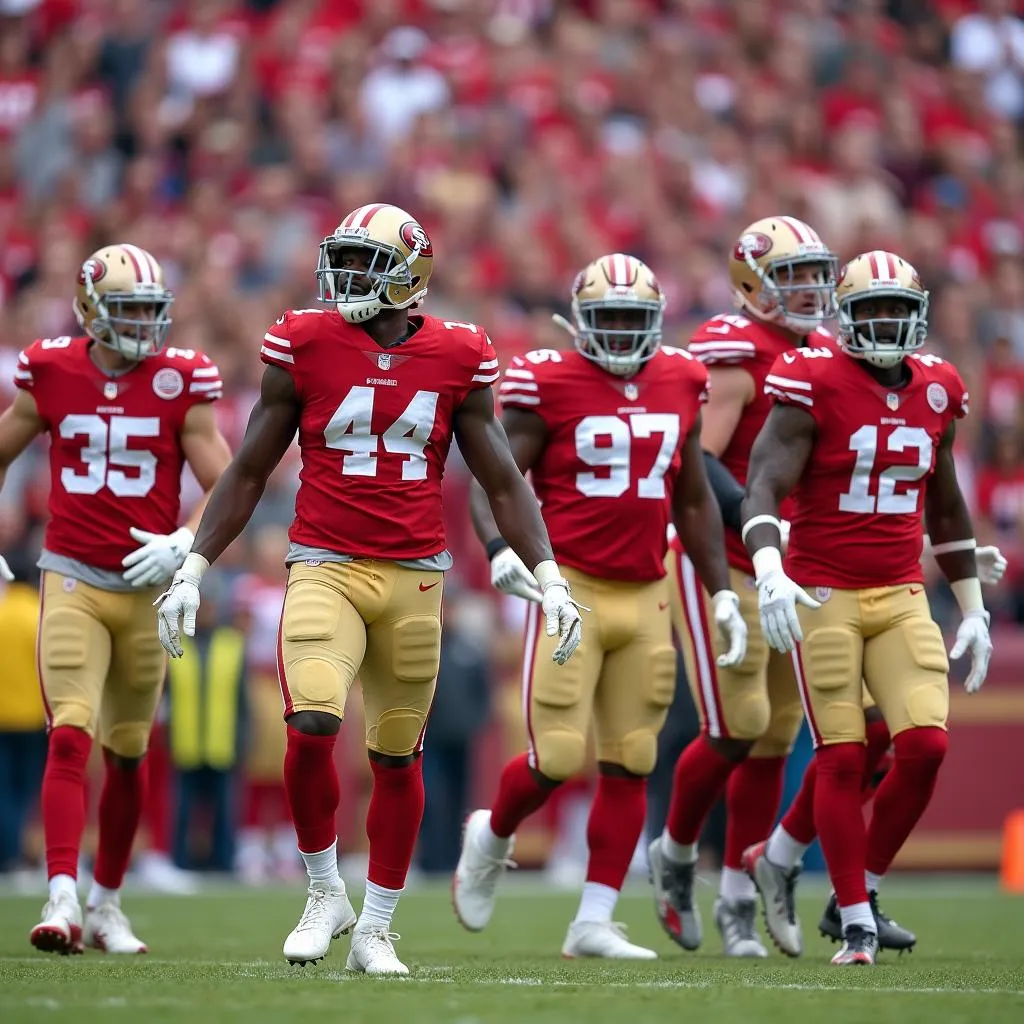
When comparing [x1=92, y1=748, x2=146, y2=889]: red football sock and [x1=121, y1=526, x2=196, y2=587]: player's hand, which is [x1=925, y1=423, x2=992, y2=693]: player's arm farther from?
[x1=92, y1=748, x2=146, y2=889]: red football sock

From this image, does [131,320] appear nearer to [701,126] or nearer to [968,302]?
[968,302]

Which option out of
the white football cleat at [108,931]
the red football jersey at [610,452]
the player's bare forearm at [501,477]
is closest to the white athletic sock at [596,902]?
the red football jersey at [610,452]

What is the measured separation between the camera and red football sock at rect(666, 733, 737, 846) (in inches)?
291

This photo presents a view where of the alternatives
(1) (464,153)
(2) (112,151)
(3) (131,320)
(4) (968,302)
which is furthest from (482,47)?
(3) (131,320)

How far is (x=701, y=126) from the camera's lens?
16453 mm

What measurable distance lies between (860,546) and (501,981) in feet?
6.23

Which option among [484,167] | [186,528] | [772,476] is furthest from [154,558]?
[484,167]

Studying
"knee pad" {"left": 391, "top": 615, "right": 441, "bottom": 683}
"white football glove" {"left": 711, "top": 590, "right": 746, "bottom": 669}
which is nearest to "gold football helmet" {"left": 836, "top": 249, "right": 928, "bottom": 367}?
"white football glove" {"left": 711, "top": 590, "right": 746, "bottom": 669}

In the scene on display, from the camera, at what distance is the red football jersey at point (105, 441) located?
7.14 meters

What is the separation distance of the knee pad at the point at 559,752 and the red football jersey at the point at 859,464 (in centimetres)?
93

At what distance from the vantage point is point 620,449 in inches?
279

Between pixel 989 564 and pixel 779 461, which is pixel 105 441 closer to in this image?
pixel 779 461

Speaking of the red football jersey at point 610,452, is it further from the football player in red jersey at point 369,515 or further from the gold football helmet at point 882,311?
the football player in red jersey at point 369,515

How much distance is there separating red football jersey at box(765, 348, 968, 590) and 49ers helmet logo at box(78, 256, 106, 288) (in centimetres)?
238
